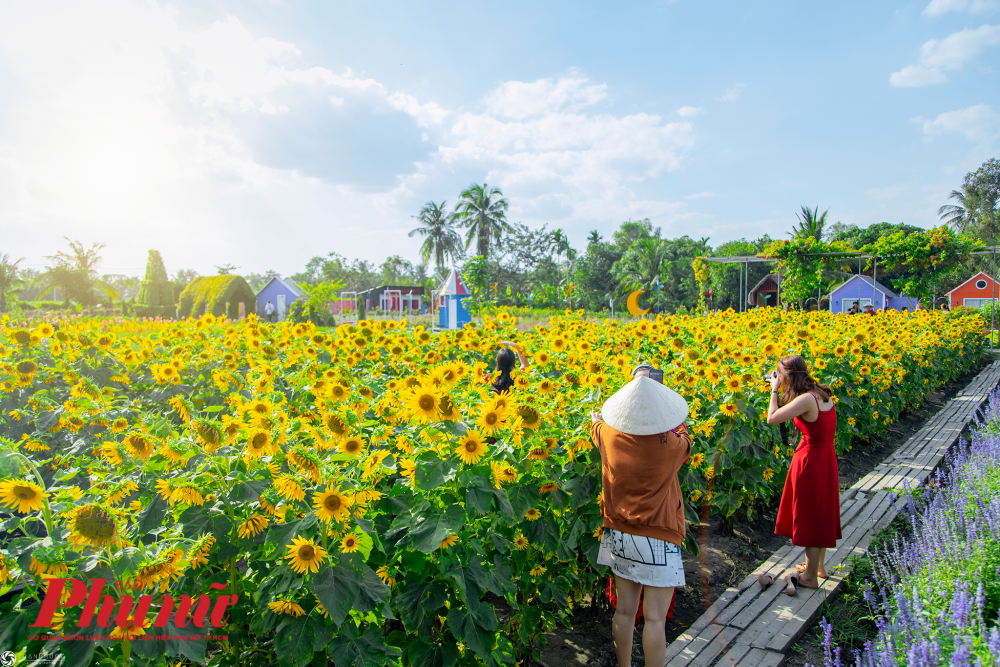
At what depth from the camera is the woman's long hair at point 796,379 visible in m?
3.26

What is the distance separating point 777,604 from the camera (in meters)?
3.02

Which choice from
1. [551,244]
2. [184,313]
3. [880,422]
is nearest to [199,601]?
[880,422]

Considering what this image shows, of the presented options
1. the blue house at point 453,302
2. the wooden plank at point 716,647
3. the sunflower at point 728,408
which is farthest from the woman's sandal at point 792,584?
the blue house at point 453,302

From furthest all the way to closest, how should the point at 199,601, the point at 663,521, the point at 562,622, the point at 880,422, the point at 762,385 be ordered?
1. the point at 880,422
2. the point at 762,385
3. the point at 562,622
4. the point at 663,521
5. the point at 199,601

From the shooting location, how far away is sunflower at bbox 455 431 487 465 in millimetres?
1826

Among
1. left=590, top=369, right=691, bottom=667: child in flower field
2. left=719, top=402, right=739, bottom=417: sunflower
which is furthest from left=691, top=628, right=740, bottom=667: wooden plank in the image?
left=719, top=402, right=739, bottom=417: sunflower

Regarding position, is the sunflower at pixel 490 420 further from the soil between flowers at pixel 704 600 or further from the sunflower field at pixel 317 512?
the soil between flowers at pixel 704 600

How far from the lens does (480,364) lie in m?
2.96

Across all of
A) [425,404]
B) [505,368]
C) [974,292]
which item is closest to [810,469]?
[505,368]

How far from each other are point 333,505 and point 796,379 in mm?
2855

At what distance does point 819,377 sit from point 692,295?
35806 mm

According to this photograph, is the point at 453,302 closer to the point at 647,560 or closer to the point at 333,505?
the point at 647,560

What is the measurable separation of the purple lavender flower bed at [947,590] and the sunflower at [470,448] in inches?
51.3

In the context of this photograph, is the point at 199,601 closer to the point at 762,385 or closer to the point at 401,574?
the point at 401,574
